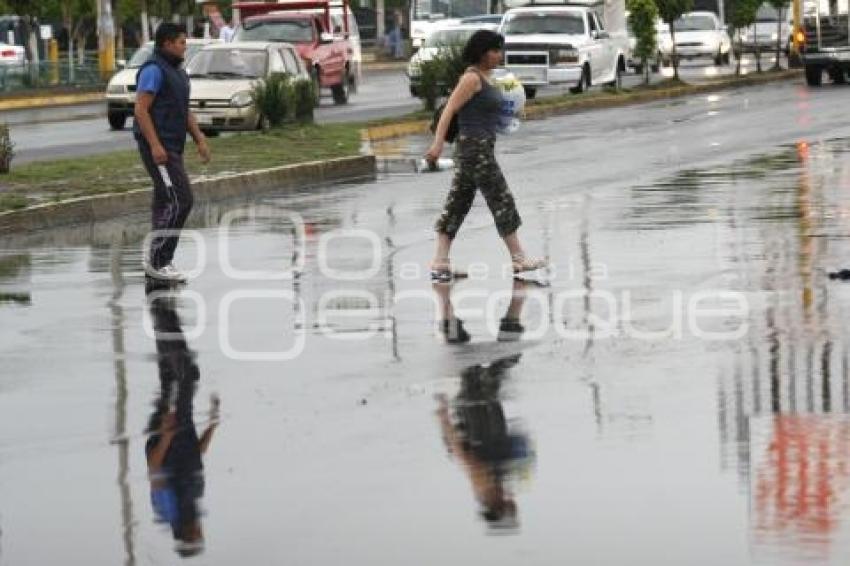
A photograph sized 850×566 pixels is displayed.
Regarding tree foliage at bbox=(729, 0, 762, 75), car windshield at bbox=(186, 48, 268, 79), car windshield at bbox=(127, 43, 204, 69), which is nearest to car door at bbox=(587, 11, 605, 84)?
tree foliage at bbox=(729, 0, 762, 75)

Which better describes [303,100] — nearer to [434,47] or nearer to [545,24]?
[434,47]

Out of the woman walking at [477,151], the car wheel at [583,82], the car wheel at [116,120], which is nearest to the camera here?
the woman walking at [477,151]

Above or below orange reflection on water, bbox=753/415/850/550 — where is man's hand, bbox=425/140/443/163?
above

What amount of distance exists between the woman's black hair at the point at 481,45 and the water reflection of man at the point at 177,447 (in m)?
3.47

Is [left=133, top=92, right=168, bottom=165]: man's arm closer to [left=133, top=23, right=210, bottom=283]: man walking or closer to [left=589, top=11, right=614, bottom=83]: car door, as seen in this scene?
[left=133, top=23, right=210, bottom=283]: man walking

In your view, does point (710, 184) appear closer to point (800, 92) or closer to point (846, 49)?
point (800, 92)

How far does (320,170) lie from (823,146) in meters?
6.24

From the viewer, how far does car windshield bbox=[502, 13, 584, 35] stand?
4788 cm

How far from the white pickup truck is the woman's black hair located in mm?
29392

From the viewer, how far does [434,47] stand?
46750mm

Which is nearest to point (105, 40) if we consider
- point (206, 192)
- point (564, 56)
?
point (564, 56)

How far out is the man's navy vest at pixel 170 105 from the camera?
16.0 meters

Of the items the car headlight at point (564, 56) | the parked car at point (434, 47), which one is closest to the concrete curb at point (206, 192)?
the parked car at point (434, 47)

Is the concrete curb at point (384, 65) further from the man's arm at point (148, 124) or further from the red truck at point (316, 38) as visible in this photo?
the man's arm at point (148, 124)
